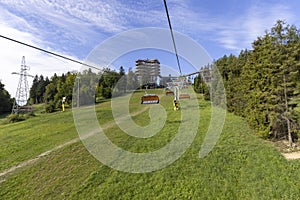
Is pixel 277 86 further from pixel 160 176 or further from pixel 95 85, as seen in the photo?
pixel 95 85

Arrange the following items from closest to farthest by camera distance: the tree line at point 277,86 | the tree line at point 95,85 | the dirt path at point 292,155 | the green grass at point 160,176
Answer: the green grass at point 160,176
the dirt path at point 292,155
the tree line at point 277,86
the tree line at point 95,85

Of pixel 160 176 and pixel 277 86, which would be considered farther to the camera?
pixel 277 86

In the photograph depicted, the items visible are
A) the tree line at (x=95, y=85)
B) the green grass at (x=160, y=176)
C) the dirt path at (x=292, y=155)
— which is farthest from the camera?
the tree line at (x=95, y=85)

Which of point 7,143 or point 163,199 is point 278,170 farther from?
point 7,143

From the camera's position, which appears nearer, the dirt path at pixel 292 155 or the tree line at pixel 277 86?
the dirt path at pixel 292 155

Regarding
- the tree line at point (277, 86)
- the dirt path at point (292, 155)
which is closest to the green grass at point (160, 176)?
the dirt path at point (292, 155)

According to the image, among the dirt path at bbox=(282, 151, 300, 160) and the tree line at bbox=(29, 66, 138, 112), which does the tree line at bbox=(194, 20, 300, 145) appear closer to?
the dirt path at bbox=(282, 151, 300, 160)

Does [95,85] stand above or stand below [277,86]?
above

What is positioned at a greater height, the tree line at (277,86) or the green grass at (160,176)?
the tree line at (277,86)

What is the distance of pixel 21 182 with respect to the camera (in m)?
7.06

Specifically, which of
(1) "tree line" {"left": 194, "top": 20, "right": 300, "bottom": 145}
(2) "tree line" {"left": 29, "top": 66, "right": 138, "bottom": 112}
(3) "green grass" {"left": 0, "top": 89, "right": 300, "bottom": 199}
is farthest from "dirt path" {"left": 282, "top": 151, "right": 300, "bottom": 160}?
(2) "tree line" {"left": 29, "top": 66, "right": 138, "bottom": 112}

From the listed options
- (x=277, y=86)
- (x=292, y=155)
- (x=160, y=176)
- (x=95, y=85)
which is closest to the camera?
(x=160, y=176)

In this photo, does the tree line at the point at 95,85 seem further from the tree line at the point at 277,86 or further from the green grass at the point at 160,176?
the tree line at the point at 277,86

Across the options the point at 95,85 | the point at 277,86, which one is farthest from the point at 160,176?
the point at 95,85
